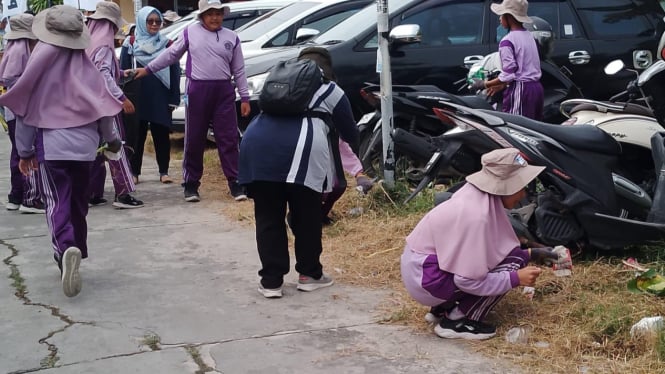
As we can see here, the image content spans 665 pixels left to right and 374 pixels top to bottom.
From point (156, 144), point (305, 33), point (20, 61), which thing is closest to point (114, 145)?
point (20, 61)

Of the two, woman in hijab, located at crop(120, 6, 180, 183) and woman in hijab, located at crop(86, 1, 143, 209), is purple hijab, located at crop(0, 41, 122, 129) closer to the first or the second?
woman in hijab, located at crop(86, 1, 143, 209)

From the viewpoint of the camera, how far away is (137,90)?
27.2 ft

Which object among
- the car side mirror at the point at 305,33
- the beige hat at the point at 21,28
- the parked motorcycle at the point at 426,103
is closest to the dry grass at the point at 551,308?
the parked motorcycle at the point at 426,103

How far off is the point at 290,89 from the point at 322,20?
5.33 metres

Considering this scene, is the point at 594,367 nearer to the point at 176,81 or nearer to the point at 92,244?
the point at 92,244

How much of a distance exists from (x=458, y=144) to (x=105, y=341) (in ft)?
7.82

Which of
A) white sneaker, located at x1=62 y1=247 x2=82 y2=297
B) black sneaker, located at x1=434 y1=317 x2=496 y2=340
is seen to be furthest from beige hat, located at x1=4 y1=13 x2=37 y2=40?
black sneaker, located at x1=434 y1=317 x2=496 y2=340

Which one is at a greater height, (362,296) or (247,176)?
(247,176)

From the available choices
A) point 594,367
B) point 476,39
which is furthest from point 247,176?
point 476,39

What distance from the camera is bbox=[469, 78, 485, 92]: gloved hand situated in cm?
761

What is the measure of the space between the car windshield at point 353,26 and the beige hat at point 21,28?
2893 millimetres

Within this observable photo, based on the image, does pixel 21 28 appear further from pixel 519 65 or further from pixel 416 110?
pixel 519 65

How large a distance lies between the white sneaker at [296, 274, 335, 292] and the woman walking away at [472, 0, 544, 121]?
268 cm

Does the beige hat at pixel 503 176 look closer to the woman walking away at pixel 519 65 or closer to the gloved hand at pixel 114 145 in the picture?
the gloved hand at pixel 114 145
